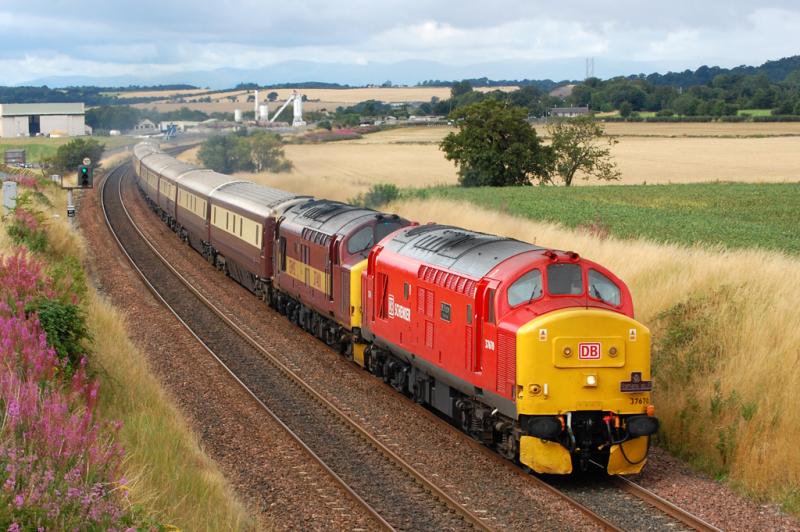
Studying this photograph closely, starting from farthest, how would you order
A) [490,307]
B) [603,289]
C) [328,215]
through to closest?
[328,215], [490,307], [603,289]

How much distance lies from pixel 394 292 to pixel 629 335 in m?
6.30

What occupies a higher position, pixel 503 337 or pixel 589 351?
pixel 503 337

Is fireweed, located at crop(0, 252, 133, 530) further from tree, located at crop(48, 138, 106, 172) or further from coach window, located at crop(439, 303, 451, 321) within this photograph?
tree, located at crop(48, 138, 106, 172)

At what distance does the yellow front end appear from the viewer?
14.9m

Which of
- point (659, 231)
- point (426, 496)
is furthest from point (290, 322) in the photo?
point (426, 496)

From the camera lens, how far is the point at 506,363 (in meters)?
15.4

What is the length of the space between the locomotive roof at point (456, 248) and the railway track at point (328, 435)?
3.30 m

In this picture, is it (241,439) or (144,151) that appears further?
(144,151)

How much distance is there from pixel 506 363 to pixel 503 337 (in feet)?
1.27

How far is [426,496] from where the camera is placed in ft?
48.9

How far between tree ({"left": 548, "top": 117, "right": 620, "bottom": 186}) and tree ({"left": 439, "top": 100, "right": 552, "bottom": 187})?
1594mm

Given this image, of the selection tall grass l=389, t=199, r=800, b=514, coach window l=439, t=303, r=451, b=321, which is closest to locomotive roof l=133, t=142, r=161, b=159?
tall grass l=389, t=199, r=800, b=514

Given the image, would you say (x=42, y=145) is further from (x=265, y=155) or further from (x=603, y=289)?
(x=603, y=289)

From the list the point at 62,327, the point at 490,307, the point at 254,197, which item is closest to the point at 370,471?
the point at 490,307
